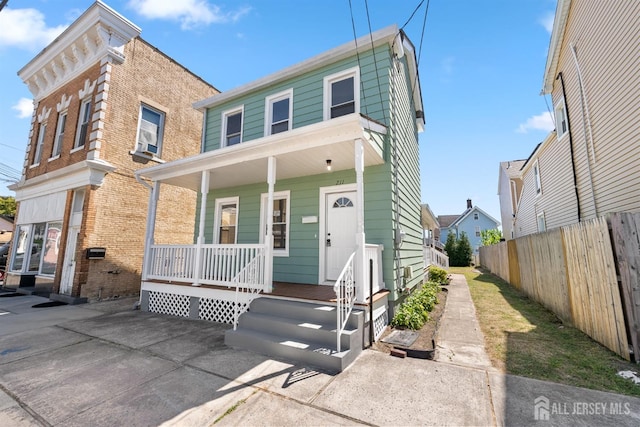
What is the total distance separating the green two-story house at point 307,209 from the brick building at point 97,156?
108 inches

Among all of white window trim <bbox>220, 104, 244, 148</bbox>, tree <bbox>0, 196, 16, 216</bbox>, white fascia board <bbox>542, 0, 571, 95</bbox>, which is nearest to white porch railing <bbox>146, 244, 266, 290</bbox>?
white window trim <bbox>220, 104, 244, 148</bbox>

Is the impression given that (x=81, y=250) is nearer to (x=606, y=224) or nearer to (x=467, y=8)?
(x=467, y=8)

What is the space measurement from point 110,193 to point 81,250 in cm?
200

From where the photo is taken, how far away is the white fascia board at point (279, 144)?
16.1 ft

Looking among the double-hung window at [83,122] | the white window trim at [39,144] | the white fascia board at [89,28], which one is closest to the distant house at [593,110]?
the white fascia board at [89,28]

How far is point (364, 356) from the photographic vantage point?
13.7 feet

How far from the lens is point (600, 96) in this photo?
7.29m

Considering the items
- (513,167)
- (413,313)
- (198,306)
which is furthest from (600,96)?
(513,167)

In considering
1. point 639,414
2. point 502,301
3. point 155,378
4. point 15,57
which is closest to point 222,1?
point 155,378

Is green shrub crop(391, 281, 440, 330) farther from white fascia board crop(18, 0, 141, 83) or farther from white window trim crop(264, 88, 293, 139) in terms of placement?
white fascia board crop(18, 0, 141, 83)

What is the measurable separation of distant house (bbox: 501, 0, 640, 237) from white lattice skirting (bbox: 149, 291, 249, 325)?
877cm

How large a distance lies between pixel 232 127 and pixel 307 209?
14.3ft

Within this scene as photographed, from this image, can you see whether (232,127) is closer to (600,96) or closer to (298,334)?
(298,334)

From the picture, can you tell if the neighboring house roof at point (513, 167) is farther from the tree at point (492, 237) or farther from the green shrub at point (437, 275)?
the green shrub at point (437, 275)
